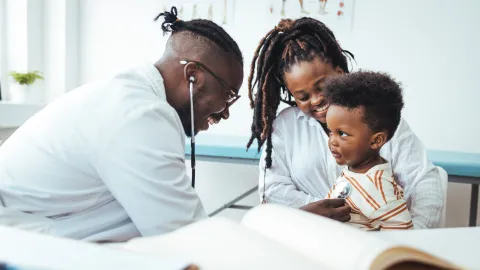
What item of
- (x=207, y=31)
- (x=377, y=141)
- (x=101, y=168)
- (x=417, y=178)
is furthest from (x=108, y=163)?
(x=417, y=178)

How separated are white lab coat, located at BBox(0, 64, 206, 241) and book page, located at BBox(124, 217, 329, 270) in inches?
21.3

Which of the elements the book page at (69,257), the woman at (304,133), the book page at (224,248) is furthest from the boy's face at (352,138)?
the book page at (69,257)

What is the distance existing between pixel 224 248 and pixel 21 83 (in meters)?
3.54

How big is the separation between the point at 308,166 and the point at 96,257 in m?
1.18

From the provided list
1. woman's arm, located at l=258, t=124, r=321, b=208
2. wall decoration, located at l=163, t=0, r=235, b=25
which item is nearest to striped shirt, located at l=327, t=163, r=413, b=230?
woman's arm, located at l=258, t=124, r=321, b=208

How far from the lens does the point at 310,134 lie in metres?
1.54

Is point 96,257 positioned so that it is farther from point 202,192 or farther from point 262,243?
point 202,192

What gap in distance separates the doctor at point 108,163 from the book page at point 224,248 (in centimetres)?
54

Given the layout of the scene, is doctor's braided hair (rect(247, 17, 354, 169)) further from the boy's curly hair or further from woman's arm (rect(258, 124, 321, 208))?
the boy's curly hair

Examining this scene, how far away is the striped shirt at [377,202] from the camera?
45.7 inches

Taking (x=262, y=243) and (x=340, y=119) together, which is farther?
(x=340, y=119)

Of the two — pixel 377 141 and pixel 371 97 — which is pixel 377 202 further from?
pixel 371 97

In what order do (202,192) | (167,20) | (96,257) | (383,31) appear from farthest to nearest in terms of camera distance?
(202,192), (383,31), (167,20), (96,257)

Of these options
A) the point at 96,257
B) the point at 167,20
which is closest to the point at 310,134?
the point at 167,20
